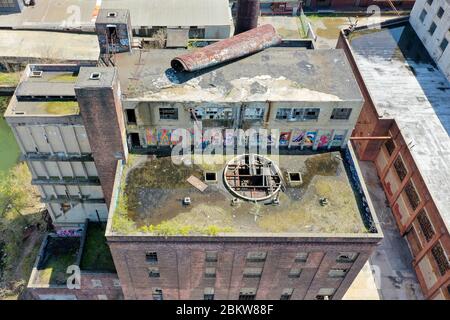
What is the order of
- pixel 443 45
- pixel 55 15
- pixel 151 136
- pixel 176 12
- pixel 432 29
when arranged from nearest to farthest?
pixel 151 136, pixel 443 45, pixel 432 29, pixel 176 12, pixel 55 15

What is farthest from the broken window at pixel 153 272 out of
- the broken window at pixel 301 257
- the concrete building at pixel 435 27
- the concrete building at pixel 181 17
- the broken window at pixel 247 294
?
the concrete building at pixel 435 27

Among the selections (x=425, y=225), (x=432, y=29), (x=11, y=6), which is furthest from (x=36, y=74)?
(x=432, y=29)

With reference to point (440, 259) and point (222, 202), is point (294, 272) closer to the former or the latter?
point (222, 202)

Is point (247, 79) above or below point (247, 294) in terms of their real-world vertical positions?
above

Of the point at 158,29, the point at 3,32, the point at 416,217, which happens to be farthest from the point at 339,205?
the point at 3,32

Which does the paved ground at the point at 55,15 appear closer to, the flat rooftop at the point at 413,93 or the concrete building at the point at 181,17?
the concrete building at the point at 181,17

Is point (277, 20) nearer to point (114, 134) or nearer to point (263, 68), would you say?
point (263, 68)

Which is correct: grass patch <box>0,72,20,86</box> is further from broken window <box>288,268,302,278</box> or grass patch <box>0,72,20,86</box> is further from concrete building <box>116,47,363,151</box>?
broken window <box>288,268,302,278</box>
